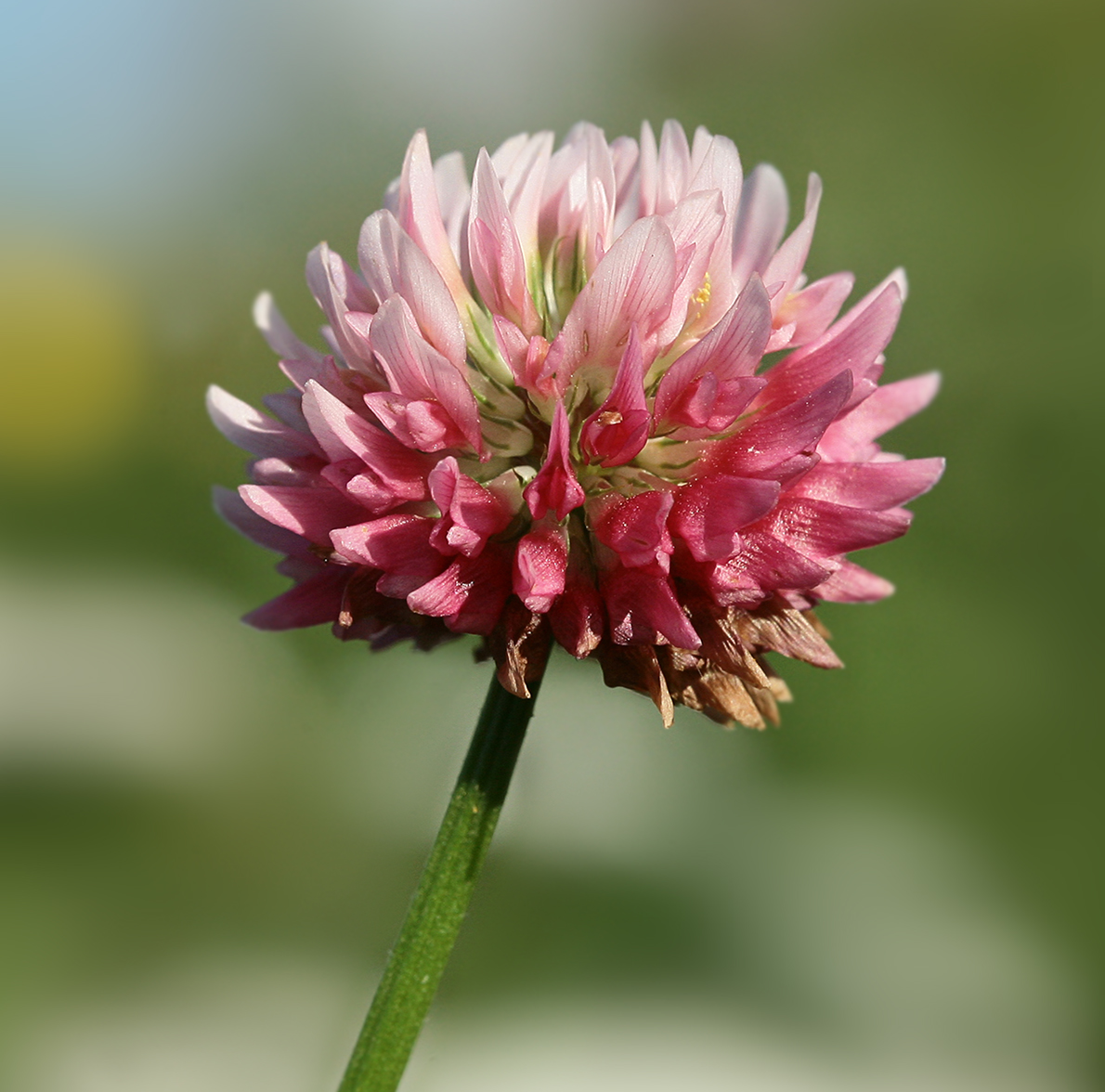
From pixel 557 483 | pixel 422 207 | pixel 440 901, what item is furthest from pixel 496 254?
pixel 440 901

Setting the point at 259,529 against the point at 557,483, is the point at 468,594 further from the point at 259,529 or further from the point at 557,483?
the point at 259,529

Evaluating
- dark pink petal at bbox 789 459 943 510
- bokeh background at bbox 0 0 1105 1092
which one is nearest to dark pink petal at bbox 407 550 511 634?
dark pink petal at bbox 789 459 943 510

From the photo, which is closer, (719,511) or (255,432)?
(719,511)

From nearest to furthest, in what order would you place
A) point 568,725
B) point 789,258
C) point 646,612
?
point 646,612 < point 789,258 < point 568,725

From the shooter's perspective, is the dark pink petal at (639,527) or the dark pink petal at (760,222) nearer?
the dark pink petal at (639,527)

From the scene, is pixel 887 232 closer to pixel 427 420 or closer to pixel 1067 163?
pixel 1067 163

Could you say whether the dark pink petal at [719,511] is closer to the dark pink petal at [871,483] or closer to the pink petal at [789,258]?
the dark pink petal at [871,483]

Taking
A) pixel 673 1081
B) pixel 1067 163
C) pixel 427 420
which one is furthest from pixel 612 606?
pixel 1067 163

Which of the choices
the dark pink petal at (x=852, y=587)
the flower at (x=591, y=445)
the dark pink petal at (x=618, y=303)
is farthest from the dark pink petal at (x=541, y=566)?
the dark pink petal at (x=852, y=587)
